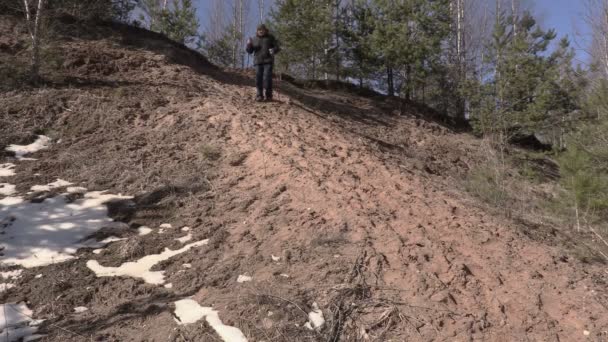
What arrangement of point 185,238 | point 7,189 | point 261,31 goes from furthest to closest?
point 261,31
point 7,189
point 185,238

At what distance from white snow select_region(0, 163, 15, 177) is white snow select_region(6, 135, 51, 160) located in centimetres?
24

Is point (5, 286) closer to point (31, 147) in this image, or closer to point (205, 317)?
point (205, 317)

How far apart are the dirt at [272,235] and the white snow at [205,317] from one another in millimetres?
64

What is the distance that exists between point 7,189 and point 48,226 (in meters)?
1.28

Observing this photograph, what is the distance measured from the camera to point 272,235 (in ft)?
15.9

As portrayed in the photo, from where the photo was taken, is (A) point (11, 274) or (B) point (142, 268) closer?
(A) point (11, 274)

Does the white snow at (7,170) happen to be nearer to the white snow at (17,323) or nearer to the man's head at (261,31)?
the white snow at (17,323)

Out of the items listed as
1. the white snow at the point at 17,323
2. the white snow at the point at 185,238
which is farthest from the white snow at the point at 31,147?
the white snow at the point at 17,323

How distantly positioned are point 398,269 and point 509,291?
3.19 ft

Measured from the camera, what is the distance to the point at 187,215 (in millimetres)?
5422

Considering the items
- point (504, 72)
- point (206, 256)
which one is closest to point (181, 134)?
point (206, 256)

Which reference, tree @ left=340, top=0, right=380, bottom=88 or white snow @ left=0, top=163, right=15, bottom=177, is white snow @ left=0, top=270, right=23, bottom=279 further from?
tree @ left=340, top=0, right=380, bottom=88

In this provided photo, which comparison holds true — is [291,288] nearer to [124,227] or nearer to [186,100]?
[124,227]

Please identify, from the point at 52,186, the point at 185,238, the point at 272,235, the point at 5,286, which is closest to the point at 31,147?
the point at 52,186
